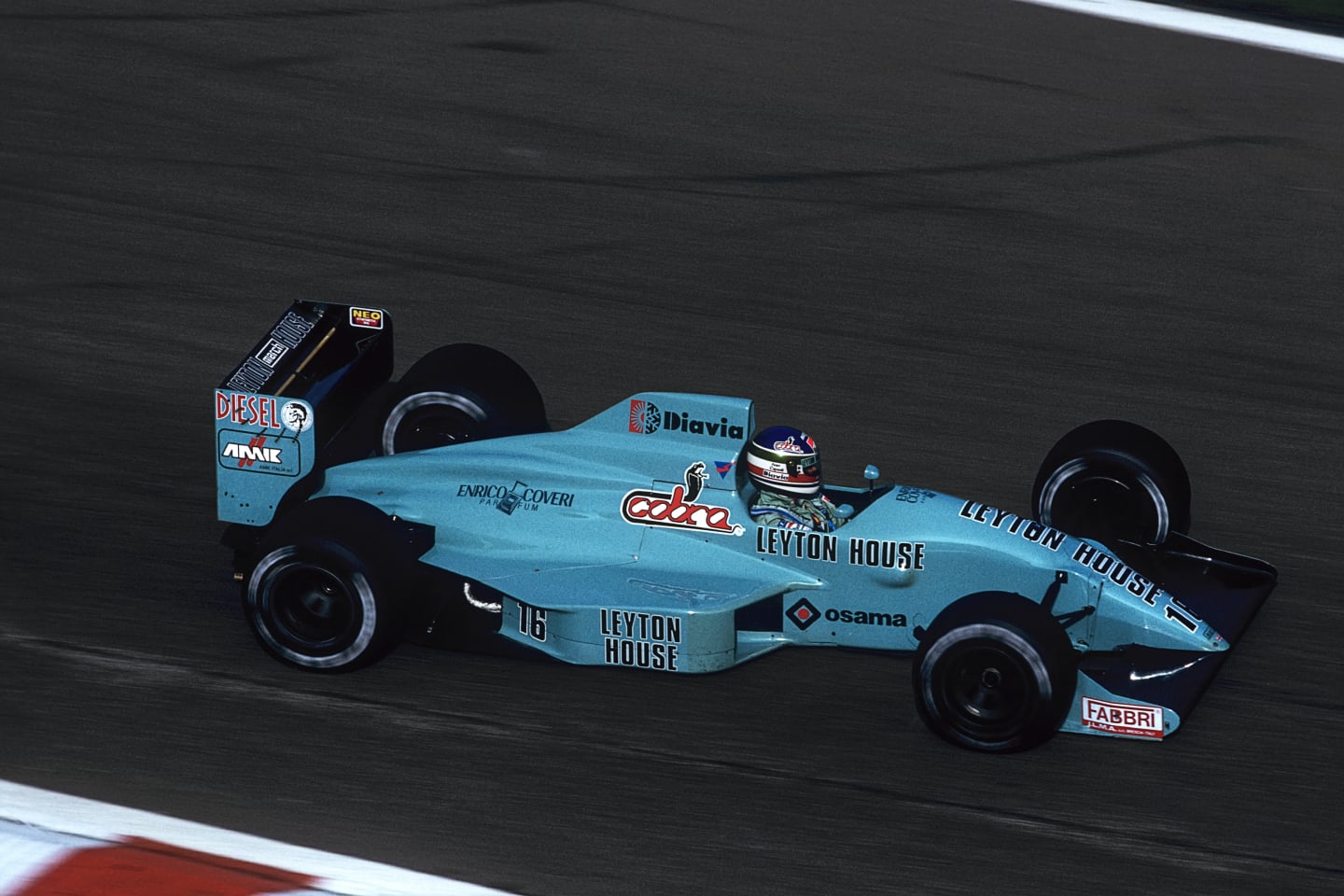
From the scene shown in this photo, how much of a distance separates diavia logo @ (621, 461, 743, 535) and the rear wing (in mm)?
1570

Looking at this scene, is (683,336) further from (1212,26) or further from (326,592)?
(1212,26)

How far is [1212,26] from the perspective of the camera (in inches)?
664

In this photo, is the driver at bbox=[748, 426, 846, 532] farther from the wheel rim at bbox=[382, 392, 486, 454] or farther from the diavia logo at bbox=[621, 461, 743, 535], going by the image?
the wheel rim at bbox=[382, 392, 486, 454]

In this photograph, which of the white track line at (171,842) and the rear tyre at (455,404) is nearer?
the white track line at (171,842)

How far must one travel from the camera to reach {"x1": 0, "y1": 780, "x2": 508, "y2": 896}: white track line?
253 inches

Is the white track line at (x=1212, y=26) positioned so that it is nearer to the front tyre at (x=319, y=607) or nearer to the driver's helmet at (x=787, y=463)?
the driver's helmet at (x=787, y=463)

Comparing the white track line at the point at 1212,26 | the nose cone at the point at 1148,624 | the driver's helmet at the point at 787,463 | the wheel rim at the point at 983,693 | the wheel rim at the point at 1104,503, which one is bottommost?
the wheel rim at the point at 983,693

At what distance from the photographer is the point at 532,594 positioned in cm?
760

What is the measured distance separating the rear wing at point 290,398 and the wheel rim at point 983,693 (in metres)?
3.11


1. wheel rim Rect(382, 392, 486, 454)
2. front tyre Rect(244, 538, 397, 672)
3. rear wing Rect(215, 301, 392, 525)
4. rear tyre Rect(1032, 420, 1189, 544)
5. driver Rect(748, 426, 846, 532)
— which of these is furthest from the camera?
wheel rim Rect(382, 392, 486, 454)

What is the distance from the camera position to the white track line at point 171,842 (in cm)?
643

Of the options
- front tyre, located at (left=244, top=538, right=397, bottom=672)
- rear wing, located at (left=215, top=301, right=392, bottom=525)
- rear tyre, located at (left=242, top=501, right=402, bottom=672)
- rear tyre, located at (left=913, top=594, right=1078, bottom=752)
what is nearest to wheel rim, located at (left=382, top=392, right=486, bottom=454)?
rear wing, located at (left=215, top=301, right=392, bottom=525)

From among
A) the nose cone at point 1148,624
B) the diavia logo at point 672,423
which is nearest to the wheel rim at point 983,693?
the nose cone at point 1148,624

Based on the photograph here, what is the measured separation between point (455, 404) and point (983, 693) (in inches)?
119
